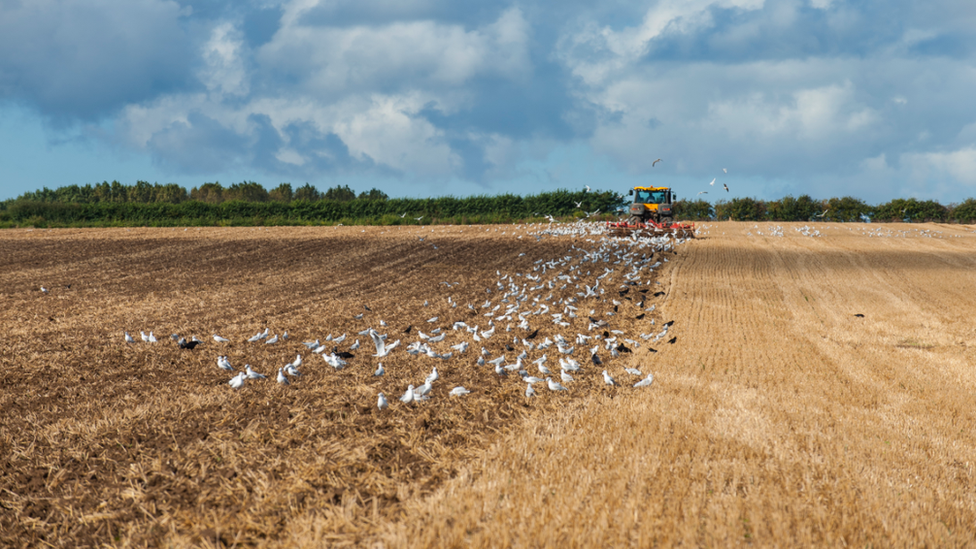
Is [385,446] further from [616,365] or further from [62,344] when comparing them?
[62,344]

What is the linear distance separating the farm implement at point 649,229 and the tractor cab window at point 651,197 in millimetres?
1388

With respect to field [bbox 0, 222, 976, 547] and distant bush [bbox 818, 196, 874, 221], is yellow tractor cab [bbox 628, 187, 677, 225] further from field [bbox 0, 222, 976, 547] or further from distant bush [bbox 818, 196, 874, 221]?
distant bush [bbox 818, 196, 874, 221]

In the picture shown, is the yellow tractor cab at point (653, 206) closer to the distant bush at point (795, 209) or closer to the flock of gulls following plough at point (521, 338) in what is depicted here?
the flock of gulls following plough at point (521, 338)

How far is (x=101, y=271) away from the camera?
1888 centimetres

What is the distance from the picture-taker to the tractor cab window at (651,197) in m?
30.7

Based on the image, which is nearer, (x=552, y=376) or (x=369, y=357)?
(x=552, y=376)

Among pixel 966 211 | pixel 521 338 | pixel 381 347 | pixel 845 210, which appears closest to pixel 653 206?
pixel 521 338

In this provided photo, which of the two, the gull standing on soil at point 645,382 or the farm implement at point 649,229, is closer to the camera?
the gull standing on soil at point 645,382

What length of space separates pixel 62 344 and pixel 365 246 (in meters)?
18.6

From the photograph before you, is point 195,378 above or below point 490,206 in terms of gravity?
below

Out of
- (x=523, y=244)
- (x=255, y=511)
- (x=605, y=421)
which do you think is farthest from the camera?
(x=523, y=244)

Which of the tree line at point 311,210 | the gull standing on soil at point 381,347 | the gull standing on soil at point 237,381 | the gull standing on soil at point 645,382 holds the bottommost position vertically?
the gull standing on soil at point 645,382

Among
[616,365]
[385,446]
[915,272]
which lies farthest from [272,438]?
[915,272]

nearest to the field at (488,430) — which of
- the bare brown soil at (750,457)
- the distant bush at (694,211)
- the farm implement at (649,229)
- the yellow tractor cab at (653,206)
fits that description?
the bare brown soil at (750,457)
